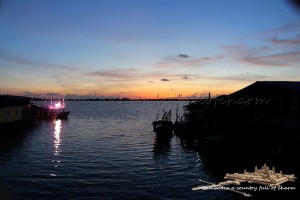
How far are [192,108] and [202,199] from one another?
53.2 m

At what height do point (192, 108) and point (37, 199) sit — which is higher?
point (192, 108)

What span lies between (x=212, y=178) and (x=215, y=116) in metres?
16.9

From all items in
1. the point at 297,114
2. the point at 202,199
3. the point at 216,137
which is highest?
the point at 297,114

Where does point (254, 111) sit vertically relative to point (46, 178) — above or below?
above

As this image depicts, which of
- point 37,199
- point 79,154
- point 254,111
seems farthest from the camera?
point 79,154

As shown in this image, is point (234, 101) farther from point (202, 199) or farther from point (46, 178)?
point (46, 178)

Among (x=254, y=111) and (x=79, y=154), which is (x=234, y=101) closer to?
(x=254, y=111)

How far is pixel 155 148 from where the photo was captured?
4875 centimetres

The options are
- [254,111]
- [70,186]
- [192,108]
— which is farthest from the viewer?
[192,108]

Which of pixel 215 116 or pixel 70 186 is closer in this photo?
pixel 70 186

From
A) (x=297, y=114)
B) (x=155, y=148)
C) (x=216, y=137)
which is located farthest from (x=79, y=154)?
(x=297, y=114)

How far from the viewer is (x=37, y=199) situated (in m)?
23.3

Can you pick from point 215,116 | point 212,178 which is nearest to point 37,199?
point 212,178

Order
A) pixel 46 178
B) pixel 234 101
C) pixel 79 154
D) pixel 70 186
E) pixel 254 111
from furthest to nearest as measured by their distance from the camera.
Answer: pixel 79 154, pixel 234 101, pixel 254 111, pixel 46 178, pixel 70 186
